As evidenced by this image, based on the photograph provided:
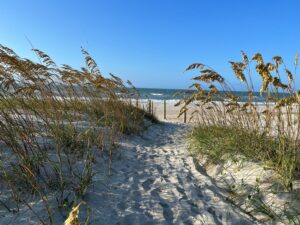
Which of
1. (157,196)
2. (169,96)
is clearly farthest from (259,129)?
(169,96)

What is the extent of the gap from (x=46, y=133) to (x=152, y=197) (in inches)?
62.2

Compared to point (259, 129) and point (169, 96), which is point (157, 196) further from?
point (169, 96)

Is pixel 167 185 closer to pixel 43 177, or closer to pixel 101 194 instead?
pixel 101 194

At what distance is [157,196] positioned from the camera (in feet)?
9.85

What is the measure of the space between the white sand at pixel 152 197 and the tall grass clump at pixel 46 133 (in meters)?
0.17

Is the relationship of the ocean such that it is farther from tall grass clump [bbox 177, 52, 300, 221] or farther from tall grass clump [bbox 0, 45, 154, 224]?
tall grass clump [bbox 0, 45, 154, 224]

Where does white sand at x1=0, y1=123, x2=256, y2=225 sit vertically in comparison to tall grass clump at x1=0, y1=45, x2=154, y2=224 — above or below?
below

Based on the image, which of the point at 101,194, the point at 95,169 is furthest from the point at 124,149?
the point at 101,194

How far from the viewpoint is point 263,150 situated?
3701mm

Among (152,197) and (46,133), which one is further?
(46,133)

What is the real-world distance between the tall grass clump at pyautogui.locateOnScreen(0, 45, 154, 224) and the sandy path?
0.83 feet

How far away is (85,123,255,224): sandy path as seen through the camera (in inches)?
99.9

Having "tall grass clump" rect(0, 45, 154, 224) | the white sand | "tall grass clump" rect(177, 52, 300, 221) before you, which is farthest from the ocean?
"tall grass clump" rect(0, 45, 154, 224)

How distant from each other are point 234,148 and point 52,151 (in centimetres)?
230
